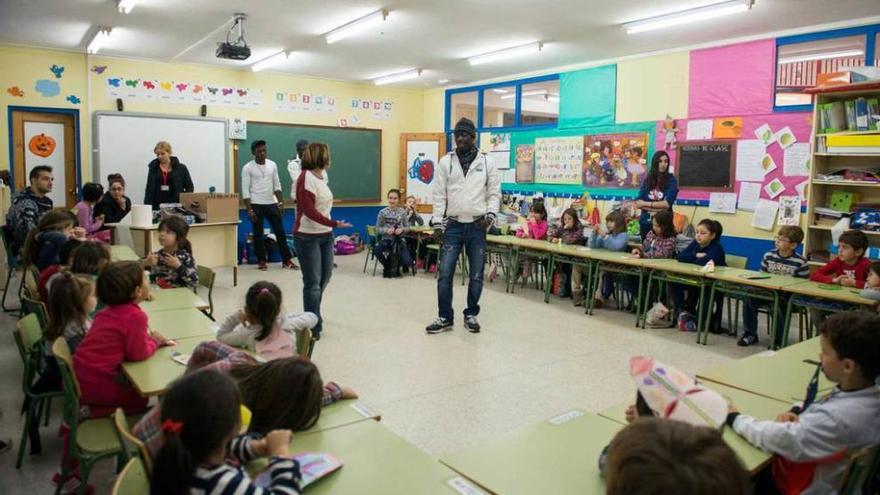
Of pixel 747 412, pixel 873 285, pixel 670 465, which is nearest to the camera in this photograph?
pixel 670 465

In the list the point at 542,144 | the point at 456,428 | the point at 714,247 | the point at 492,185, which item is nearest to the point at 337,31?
the point at 492,185

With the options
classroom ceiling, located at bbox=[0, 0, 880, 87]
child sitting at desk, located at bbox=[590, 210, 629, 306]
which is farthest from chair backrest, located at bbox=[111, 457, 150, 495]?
child sitting at desk, located at bbox=[590, 210, 629, 306]

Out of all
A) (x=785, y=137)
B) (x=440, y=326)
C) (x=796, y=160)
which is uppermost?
(x=785, y=137)

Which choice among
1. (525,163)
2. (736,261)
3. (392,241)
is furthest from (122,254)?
(525,163)

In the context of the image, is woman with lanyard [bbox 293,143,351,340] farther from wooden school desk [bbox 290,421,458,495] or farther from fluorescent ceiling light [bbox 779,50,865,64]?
fluorescent ceiling light [bbox 779,50,865,64]

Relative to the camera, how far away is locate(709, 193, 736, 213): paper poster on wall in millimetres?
6895

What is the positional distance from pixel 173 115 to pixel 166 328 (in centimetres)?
669

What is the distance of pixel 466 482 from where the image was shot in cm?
158

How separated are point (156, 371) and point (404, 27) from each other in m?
5.06

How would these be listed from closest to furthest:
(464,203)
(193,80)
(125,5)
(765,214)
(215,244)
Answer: (464,203), (125,5), (765,214), (215,244), (193,80)

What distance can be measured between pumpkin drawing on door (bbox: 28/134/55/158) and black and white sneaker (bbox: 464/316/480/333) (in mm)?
6420

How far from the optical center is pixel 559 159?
8781mm

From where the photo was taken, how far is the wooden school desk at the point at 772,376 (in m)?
2.33

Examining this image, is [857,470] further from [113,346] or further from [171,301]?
[171,301]
